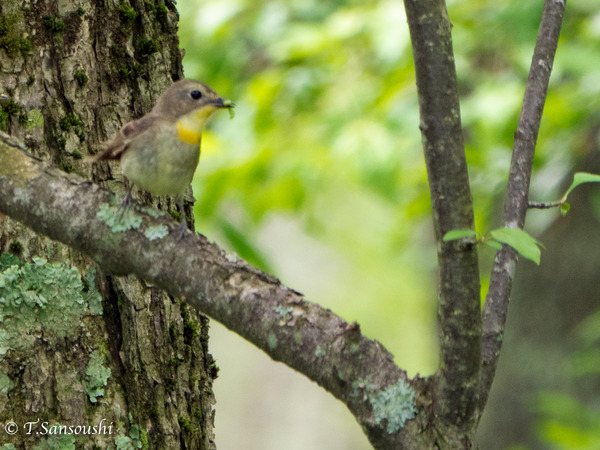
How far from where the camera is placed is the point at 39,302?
239 centimetres

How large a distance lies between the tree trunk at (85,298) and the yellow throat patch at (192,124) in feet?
0.57

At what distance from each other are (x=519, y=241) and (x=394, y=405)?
1.64 ft

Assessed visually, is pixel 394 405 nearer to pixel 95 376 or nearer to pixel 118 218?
pixel 118 218

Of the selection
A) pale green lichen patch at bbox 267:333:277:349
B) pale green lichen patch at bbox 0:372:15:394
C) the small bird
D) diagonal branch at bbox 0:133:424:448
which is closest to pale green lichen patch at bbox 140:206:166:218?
diagonal branch at bbox 0:133:424:448

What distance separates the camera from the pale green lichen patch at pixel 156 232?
199cm

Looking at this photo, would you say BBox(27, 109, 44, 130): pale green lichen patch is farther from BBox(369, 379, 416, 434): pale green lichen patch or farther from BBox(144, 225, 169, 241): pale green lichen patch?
BBox(369, 379, 416, 434): pale green lichen patch

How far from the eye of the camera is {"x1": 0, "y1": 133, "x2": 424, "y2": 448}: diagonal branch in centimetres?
175

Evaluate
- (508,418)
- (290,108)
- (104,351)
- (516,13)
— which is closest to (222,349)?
(508,418)

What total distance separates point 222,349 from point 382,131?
12.8 meters

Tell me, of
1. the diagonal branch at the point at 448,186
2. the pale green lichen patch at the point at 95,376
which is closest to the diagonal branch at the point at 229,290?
the diagonal branch at the point at 448,186

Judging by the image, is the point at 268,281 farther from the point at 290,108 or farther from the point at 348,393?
the point at 290,108

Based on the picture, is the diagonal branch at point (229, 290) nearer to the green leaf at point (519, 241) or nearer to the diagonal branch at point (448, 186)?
the diagonal branch at point (448, 186)

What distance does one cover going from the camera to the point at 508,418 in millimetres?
7684

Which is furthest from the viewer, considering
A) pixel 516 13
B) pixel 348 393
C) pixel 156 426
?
pixel 516 13
